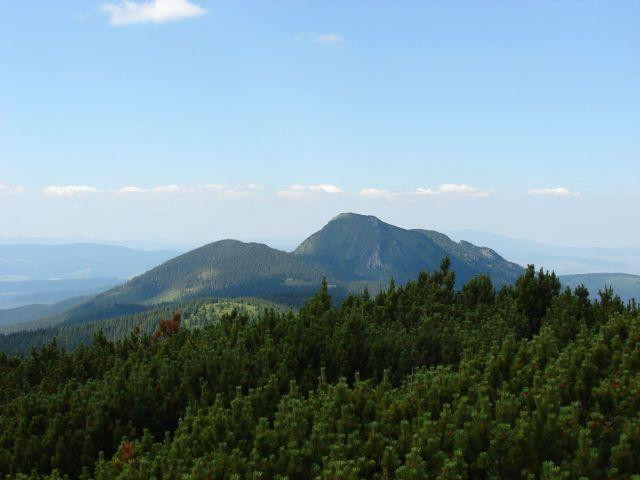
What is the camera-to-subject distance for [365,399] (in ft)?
46.2

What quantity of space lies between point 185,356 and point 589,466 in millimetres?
18386

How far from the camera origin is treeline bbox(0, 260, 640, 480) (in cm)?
1052

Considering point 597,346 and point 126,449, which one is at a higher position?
point 597,346

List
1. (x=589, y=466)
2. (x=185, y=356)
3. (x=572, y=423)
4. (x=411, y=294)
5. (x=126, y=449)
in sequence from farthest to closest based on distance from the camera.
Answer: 1. (x=411, y=294)
2. (x=185, y=356)
3. (x=126, y=449)
4. (x=572, y=423)
5. (x=589, y=466)

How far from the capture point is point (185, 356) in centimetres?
2397

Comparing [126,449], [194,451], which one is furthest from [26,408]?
[194,451]

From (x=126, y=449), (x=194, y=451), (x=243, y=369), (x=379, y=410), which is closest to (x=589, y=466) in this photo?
(x=379, y=410)

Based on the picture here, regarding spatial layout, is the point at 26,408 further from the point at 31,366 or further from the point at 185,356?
the point at 31,366

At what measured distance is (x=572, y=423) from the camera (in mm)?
10781

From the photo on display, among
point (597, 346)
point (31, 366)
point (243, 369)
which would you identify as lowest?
point (31, 366)

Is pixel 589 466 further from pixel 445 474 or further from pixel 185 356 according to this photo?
pixel 185 356

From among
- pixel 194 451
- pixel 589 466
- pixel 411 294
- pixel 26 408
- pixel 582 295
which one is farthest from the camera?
pixel 411 294

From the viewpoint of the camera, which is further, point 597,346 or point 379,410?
point 597,346

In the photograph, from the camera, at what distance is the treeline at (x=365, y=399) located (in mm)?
10516
